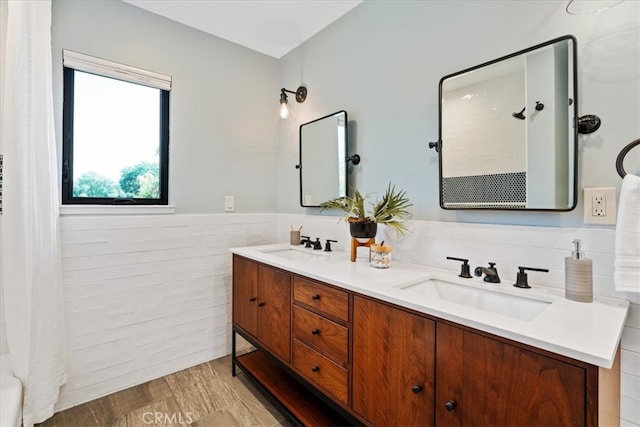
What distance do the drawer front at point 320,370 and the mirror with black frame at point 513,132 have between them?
36.0 inches

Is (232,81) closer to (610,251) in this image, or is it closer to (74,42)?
(74,42)

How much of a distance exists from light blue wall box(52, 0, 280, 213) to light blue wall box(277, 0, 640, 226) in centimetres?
25

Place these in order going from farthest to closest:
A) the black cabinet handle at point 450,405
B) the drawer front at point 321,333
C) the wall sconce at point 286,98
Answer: the wall sconce at point 286,98
the drawer front at point 321,333
the black cabinet handle at point 450,405

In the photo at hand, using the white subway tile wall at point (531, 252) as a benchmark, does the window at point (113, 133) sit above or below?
above

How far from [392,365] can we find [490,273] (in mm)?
555

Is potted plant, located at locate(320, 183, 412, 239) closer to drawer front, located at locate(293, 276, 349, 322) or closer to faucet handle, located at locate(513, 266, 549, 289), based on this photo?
drawer front, located at locate(293, 276, 349, 322)

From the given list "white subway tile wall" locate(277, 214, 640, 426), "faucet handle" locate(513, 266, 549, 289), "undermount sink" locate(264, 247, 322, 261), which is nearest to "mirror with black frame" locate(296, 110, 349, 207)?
"undermount sink" locate(264, 247, 322, 261)

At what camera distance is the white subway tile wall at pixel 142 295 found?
1.83m

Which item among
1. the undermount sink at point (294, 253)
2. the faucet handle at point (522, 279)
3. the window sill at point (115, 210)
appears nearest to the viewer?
the faucet handle at point (522, 279)

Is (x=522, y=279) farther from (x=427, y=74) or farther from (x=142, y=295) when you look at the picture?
(x=142, y=295)

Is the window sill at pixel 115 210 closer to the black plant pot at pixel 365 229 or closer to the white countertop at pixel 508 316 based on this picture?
the white countertop at pixel 508 316

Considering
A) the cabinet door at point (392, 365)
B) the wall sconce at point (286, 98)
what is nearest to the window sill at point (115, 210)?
the wall sconce at point (286, 98)

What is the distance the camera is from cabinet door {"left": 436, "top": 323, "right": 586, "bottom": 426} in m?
0.73

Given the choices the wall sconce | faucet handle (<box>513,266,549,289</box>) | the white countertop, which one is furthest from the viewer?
the wall sconce
